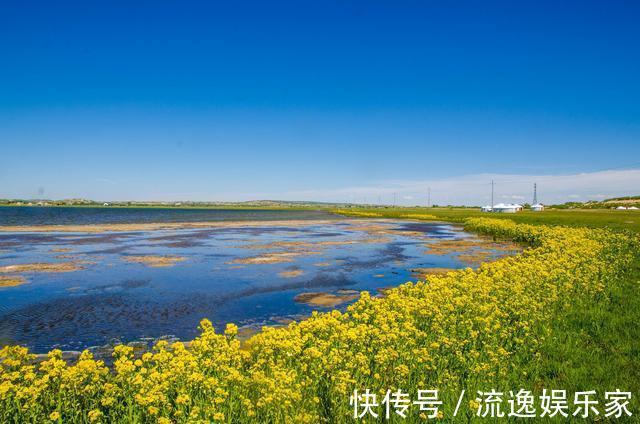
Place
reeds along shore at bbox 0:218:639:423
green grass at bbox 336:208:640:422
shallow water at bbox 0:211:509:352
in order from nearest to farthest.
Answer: reeds along shore at bbox 0:218:639:423 → green grass at bbox 336:208:640:422 → shallow water at bbox 0:211:509:352

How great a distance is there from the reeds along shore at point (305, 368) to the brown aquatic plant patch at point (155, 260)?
21.8 metres

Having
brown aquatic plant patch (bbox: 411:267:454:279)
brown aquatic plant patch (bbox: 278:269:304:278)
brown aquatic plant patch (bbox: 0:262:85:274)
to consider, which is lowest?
brown aquatic plant patch (bbox: 278:269:304:278)

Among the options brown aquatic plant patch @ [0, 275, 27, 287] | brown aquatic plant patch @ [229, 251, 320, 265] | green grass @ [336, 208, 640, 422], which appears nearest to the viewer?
green grass @ [336, 208, 640, 422]

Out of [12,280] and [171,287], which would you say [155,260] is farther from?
[171,287]

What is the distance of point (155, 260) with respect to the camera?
32.1 m

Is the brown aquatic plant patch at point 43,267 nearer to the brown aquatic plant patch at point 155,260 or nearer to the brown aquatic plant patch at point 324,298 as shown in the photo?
the brown aquatic plant patch at point 155,260

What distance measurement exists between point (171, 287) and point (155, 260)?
1111 cm

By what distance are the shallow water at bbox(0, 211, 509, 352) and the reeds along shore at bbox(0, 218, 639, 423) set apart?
6179mm

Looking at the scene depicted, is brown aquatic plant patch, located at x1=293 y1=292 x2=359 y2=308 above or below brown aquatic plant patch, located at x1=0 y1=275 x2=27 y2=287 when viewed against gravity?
below

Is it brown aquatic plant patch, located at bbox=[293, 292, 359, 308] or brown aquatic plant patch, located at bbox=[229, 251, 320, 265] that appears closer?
brown aquatic plant patch, located at bbox=[293, 292, 359, 308]

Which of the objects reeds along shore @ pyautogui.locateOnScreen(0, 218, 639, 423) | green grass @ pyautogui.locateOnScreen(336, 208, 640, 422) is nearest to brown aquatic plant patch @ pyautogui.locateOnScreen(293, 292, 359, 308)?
reeds along shore @ pyautogui.locateOnScreen(0, 218, 639, 423)

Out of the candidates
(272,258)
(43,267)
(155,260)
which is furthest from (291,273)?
(43,267)

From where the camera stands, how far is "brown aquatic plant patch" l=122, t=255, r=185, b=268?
3012 cm

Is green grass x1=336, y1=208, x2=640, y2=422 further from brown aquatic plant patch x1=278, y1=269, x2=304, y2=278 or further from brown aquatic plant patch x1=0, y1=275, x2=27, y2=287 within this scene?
brown aquatic plant patch x1=0, y1=275, x2=27, y2=287
